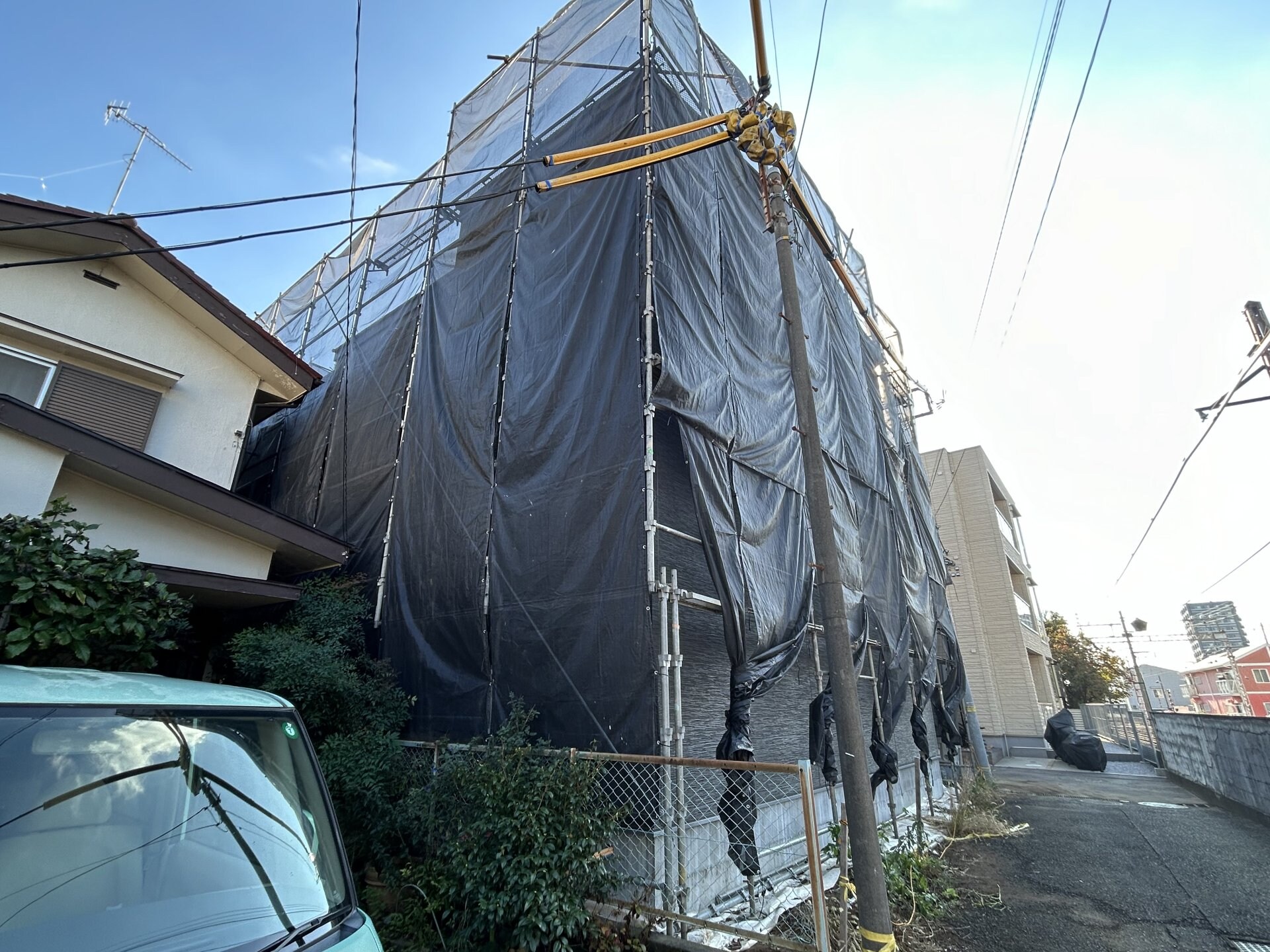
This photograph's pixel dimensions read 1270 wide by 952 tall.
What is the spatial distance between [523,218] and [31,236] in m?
5.14

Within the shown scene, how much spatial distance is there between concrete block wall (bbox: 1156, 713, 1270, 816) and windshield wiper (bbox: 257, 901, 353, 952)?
10798mm

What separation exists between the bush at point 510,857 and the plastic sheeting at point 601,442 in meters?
0.71

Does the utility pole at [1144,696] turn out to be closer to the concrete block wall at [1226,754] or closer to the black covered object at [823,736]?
the concrete block wall at [1226,754]

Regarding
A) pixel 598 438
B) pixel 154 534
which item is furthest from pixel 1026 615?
pixel 154 534

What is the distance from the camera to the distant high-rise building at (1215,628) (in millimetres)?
51662

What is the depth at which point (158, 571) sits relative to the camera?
4.68 meters

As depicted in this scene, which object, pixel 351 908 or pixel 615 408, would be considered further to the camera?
pixel 615 408

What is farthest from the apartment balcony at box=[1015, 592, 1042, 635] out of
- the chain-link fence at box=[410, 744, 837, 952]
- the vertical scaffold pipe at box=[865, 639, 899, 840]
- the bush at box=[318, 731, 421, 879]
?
the bush at box=[318, 731, 421, 879]

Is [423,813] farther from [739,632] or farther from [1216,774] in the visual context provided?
[1216,774]

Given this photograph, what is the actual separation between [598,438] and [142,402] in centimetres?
549

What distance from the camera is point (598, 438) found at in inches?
205

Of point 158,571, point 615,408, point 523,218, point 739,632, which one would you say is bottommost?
point 739,632

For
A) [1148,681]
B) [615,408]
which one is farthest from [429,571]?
[1148,681]

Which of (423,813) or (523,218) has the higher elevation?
(523,218)
